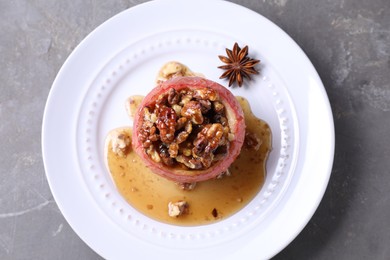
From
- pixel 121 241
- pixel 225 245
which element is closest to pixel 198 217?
pixel 225 245

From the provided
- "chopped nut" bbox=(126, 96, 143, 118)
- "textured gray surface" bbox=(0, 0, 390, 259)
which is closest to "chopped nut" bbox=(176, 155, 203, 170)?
"chopped nut" bbox=(126, 96, 143, 118)

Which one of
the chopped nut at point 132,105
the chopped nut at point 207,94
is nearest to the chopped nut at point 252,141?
the chopped nut at point 207,94

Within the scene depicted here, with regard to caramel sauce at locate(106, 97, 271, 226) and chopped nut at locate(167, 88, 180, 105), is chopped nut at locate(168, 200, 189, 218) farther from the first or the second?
chopped nut at locate(167, 88, 180, 105)

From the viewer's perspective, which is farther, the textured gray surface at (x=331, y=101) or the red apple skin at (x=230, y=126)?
the textured gray surface at (x=331, y=101)

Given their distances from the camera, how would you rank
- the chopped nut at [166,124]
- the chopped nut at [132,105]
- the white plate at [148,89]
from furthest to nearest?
the chopped nut at [132,105], the white plate at [148,89], the chopped nut at [166,124]

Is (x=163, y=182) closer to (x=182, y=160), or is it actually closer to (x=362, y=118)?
(x=182, y=160)

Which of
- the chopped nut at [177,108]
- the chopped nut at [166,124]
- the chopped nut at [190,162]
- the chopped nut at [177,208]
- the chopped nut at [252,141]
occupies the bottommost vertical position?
the chopped nut at [177,208]

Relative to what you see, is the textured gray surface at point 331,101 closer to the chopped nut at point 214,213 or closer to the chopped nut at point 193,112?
the chopped nut at point 214,213

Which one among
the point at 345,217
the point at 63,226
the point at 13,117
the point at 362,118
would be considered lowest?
the point at 63,226

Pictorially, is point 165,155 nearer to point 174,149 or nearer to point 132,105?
point 174,149
